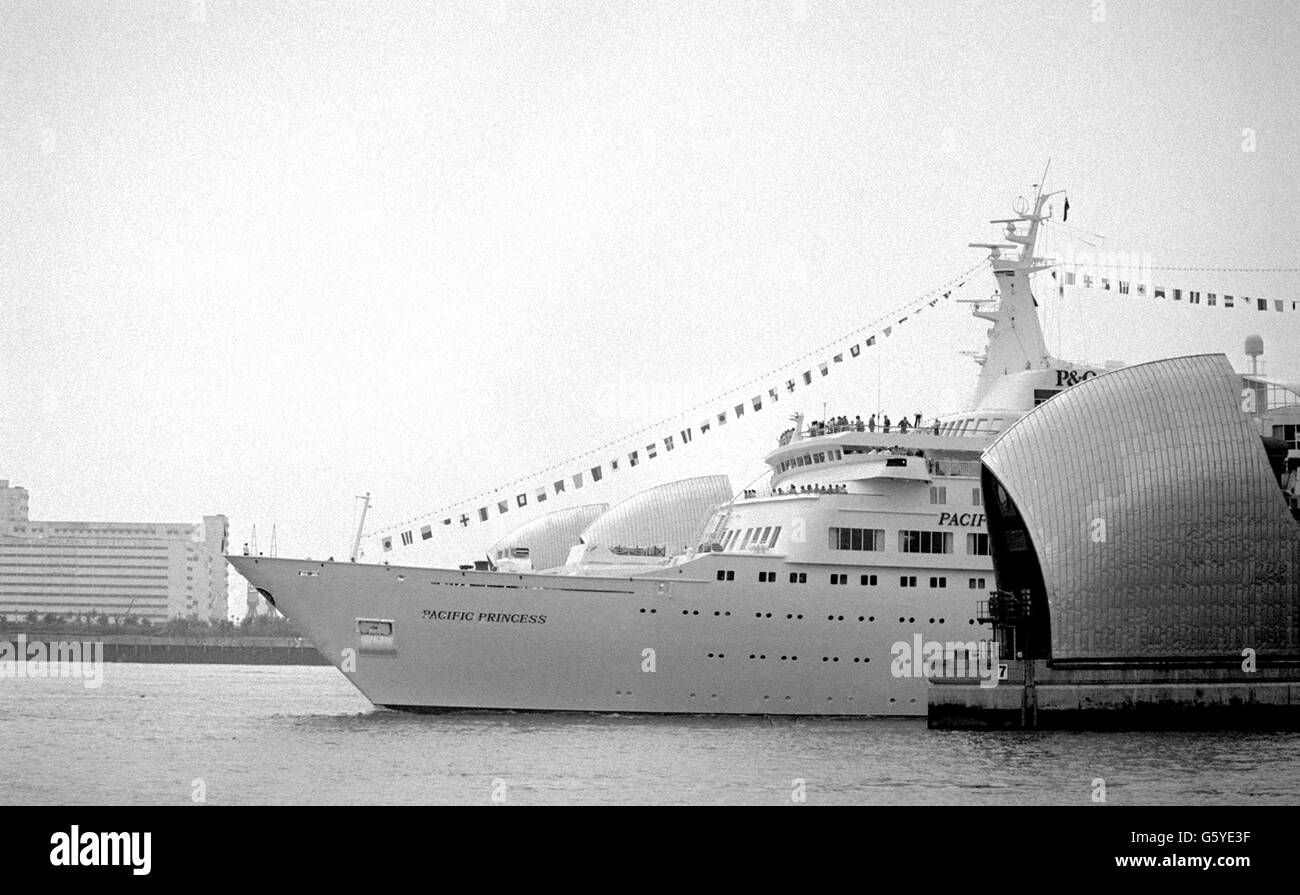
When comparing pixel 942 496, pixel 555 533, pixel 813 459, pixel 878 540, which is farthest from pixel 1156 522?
pixel 555 533

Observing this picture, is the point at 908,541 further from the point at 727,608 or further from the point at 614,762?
the point at 614,762

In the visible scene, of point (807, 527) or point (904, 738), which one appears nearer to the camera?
point (904, 738)

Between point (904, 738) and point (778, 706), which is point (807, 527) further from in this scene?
point (904, 738)

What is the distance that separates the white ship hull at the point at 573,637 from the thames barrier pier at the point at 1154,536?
6.02 m

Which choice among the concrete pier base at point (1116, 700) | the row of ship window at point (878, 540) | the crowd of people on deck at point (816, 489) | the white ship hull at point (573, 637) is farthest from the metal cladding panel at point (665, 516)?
the concrete pier base at point (1116, 700)

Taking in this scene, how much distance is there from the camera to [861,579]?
5122cm

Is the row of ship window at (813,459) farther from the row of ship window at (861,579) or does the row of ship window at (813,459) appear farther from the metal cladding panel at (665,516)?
the metal cladding panel at (665,516)

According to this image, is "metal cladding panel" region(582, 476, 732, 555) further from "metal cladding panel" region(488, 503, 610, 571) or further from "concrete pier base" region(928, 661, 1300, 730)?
"concrete pier base" region(928, 661, 1300, 730)

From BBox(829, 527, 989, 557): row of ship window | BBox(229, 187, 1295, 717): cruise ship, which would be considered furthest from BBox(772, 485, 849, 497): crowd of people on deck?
BBox(829, 527, 989, 557): row of ship window
